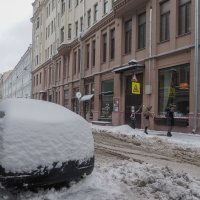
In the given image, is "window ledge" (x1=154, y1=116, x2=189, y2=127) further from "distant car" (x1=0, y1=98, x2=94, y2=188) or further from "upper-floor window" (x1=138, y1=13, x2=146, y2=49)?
"distant car" (x1=0, y1=98, x2=94, y2=188)

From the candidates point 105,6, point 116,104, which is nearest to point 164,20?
point 116,104

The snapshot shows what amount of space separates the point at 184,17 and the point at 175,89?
367cm

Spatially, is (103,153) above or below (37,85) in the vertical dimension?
below

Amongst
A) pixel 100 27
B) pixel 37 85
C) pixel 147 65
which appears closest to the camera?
pixel 147 65

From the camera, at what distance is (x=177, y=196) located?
5.72 m

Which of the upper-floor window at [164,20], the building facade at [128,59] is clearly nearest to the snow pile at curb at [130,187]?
the building facade at [128,59]

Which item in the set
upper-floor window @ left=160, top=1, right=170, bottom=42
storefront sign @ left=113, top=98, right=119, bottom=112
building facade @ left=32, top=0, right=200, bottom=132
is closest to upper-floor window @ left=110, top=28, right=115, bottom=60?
building facade @ left=32, top=0, right=200, bottom=132

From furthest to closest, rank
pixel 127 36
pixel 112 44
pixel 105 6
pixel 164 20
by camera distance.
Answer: pixel 105 6, pixel 112 44, pixel 127 36, pixel 164 20

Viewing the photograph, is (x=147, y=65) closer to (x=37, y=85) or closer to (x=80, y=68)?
(x=80, y=68)

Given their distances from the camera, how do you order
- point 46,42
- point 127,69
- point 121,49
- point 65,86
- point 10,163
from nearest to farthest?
point 10,163 < point 127,69 < point 121,49 < point 65,86 < point 46,42

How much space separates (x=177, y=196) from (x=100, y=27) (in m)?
28.3

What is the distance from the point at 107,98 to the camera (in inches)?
1225

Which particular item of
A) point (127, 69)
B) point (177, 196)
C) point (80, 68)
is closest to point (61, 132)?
point (177, 196)

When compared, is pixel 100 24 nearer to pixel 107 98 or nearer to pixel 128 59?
pixel 107 98
